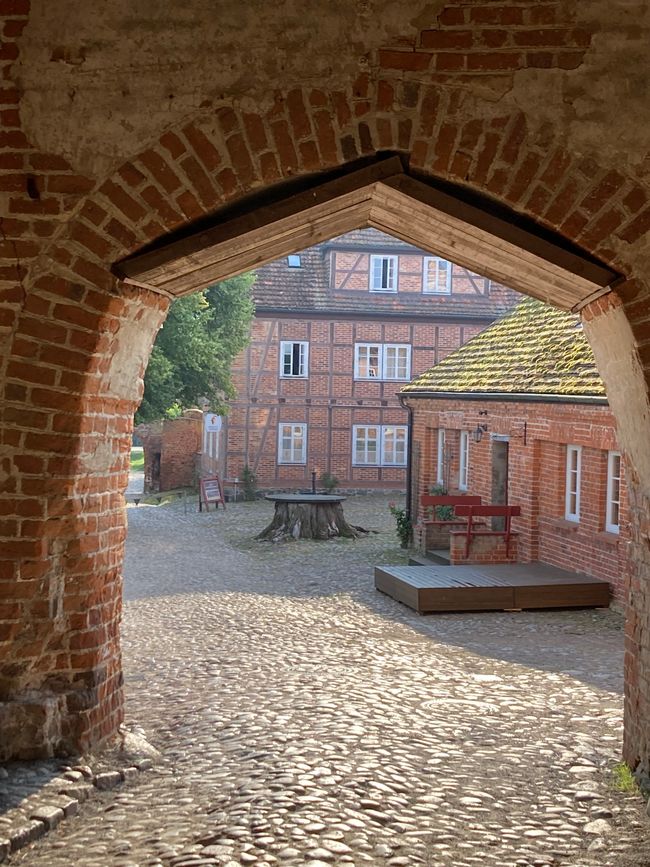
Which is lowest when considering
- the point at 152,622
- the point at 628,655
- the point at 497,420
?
the point at 152,622

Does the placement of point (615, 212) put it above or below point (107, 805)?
above

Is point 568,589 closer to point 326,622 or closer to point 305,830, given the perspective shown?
point 326,622

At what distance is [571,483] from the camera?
582 inches

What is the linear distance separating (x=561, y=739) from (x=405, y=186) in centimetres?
398

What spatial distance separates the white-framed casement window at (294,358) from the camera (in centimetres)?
3212

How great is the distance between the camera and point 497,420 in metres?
16.8

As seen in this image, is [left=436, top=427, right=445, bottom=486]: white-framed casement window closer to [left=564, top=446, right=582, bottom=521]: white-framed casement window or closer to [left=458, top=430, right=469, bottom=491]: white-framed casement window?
[left=458, top=430, right=469, bottom=491]: white-framed casement window

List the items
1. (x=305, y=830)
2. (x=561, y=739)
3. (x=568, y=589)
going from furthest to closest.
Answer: (x=568, y=589), (x=561, y=739), (x=305, y=830)

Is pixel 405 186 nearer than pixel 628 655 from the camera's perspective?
Yes

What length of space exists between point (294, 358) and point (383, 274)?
4.03 m

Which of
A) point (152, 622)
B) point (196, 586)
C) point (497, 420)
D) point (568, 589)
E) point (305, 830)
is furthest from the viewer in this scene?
point (497, 420)

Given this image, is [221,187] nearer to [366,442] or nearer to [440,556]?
[440,556]

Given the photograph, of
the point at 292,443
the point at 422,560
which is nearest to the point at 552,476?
the point at 422,560

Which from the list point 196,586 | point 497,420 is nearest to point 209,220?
point 196,586
